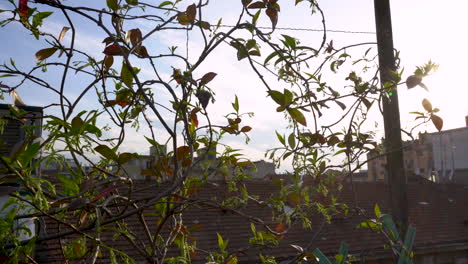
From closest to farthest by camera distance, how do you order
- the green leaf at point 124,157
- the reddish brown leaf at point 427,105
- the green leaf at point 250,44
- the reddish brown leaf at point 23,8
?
1. the reddish brown leaf at point 23,8
2. the green leaf at point 124,157
3. the green leaf at point 250,44
4. the reddish brown leaf at point 427,105

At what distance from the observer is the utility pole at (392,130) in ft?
10.8

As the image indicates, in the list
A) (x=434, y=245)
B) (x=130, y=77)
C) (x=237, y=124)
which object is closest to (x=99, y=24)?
(x=130, y=77)

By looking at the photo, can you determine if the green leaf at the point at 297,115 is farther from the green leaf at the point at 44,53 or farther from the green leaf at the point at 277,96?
the green leaf at the point at 44,53

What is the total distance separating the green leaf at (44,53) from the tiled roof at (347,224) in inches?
237

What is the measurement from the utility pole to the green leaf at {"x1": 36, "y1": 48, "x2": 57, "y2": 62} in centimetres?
209

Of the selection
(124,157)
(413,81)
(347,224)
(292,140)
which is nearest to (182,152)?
(124,157)

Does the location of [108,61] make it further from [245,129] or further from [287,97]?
[287,97]

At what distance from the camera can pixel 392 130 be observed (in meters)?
3.23

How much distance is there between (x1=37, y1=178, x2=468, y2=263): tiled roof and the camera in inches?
375

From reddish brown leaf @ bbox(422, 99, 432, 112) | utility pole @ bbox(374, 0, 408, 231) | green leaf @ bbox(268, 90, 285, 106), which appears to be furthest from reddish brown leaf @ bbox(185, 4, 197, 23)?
utility pole @ bbox(374, 0, 408, 231)

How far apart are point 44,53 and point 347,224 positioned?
35.9 feet

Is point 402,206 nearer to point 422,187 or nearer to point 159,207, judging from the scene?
point 159,207

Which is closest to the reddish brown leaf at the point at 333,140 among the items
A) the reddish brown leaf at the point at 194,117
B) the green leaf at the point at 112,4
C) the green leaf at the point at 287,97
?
the green leaf at the point at 287,97

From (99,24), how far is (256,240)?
3.75 feet
